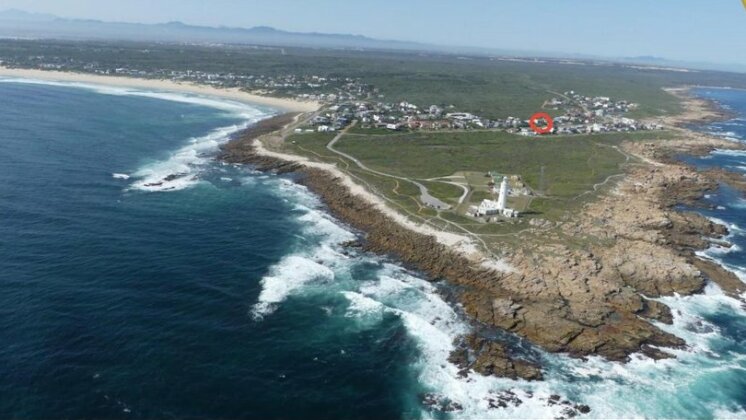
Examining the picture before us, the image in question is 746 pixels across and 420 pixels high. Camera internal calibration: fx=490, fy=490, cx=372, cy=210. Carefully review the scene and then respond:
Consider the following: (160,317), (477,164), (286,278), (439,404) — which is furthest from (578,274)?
(477,164)

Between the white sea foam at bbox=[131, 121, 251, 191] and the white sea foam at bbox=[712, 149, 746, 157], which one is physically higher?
the white sea foam at bbox=[712, 149, 746, 157]

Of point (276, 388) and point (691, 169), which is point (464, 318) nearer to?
point (276, 388)

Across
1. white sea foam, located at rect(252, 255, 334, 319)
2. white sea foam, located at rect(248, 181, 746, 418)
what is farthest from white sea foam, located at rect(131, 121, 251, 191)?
white sea foam, located at rect(248, 181, 746, 418)

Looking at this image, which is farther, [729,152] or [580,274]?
[729,152]

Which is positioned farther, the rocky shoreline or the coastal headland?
the coastal headland

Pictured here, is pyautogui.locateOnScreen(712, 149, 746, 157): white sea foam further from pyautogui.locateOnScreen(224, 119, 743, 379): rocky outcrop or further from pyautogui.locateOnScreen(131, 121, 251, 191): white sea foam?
pyautogui.locateOnScreen(131, 121, 251, 191): white sea foam

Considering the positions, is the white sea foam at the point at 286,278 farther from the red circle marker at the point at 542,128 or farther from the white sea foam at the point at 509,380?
the red circle marker at the point at 542,128

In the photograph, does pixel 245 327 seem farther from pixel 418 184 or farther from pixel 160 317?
pixel 418 184
